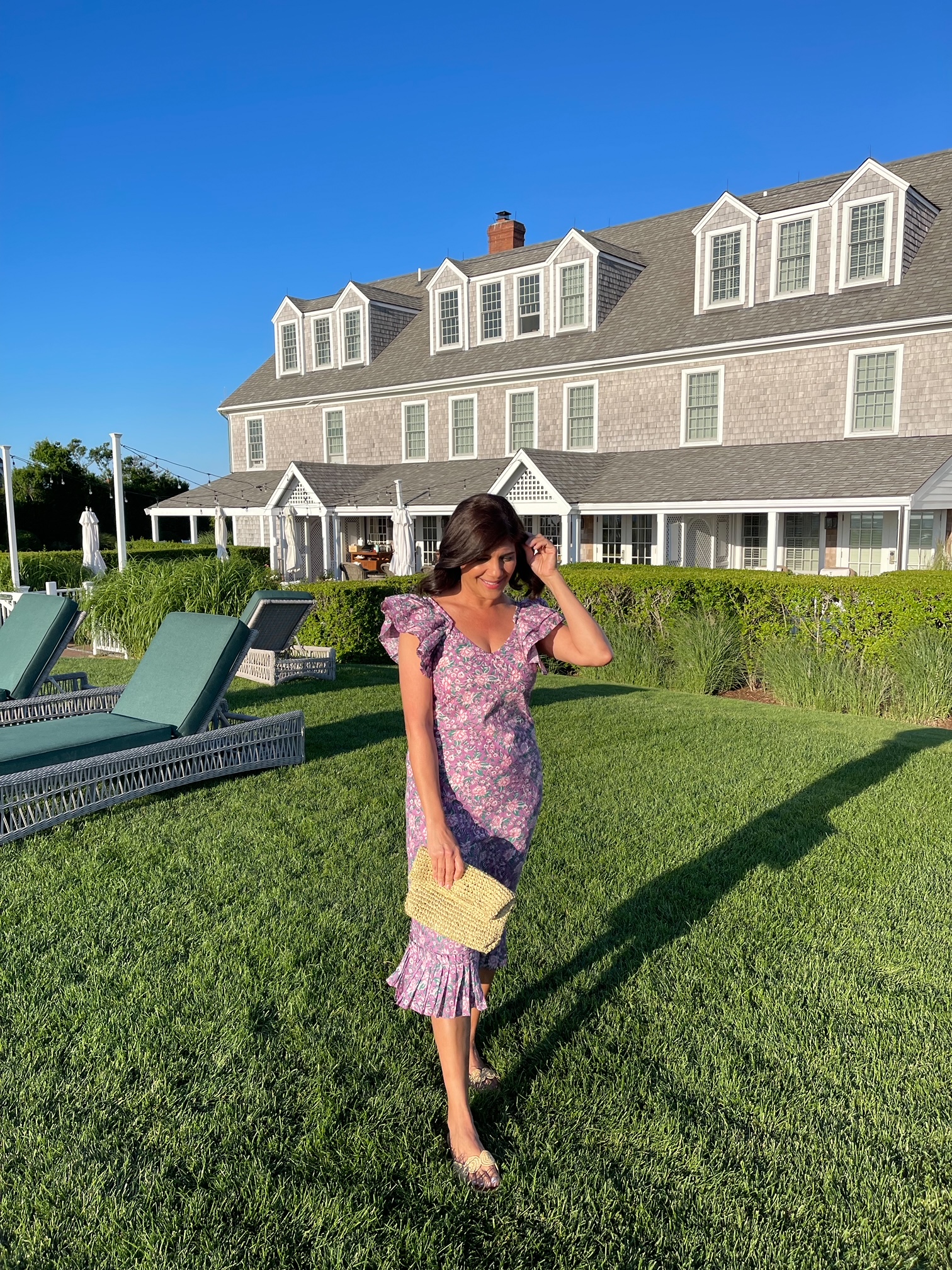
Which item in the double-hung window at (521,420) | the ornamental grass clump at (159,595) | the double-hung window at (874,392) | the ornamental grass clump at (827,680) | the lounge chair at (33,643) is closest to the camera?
the lounge chair at (33,643)

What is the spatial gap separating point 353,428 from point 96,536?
1043cm

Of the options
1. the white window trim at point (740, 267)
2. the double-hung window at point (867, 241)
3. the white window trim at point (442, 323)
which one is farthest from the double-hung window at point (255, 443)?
the double-hung window at point (867, 241)

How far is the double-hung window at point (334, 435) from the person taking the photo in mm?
27703

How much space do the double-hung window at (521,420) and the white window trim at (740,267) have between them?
15.9 ft

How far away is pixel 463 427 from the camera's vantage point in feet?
80.8

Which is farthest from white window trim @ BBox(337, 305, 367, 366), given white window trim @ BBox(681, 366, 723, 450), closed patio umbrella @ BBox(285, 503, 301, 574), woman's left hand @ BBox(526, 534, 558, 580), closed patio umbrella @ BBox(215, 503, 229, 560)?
woman's left hand @ BBox(526, 534, 558, 580)

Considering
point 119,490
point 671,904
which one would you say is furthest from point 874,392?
point 671,904

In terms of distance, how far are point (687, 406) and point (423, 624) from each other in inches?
758

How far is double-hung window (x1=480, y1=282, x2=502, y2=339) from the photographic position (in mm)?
24422

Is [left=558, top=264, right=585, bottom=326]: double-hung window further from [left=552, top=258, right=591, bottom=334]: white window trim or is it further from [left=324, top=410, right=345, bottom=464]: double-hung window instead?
[left=324, top=410, right=345, bottom=464]: double-hung window

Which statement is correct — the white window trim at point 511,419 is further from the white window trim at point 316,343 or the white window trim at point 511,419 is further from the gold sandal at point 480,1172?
the gold sandal at point 480,1172

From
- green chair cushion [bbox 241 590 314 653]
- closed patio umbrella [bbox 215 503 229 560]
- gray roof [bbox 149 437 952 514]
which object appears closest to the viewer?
green chair cushion [bbox 241 590 314 653]

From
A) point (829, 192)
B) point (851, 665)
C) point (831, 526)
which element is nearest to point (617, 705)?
point (851, 665)

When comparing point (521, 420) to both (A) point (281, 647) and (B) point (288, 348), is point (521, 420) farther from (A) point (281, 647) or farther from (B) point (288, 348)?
(A) point (281, 647)
